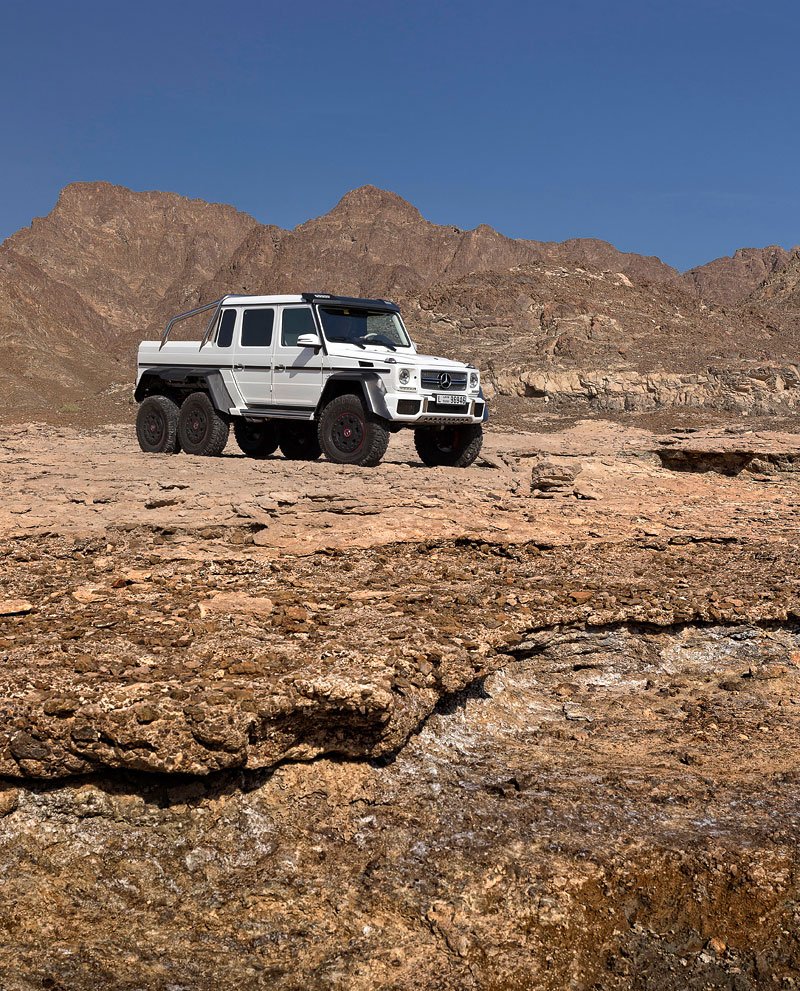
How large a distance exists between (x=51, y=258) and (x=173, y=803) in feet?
441

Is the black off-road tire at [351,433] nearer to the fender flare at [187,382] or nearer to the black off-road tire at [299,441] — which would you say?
the black off-road tire at [299,441]

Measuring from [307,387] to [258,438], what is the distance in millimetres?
1917

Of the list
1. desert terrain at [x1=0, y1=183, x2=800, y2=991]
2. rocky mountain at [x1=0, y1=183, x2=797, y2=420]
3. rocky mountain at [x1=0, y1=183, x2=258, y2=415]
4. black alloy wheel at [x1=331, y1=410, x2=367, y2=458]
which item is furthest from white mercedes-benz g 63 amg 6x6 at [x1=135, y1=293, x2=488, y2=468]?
rocky mountain at [x1=0, y1=183, x2=258, y2=415]

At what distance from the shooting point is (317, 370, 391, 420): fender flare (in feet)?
32.1

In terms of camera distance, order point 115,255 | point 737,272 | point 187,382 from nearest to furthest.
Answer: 1. point 187,382
2. point 737,272
3. point 115,255

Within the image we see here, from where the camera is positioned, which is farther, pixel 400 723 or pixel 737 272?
pixel 737 272

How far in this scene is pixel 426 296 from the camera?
118ft

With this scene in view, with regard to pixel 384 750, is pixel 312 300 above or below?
above

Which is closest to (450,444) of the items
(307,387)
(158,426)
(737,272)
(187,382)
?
(307,387)

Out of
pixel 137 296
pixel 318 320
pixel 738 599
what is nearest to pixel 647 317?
pixel 318 320

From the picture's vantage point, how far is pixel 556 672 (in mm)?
6527

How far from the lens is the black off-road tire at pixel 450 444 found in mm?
10852

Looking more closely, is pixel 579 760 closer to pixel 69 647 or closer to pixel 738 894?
pixel 738 894

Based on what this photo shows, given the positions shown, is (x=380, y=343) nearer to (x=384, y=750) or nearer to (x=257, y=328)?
(x=257, y=328)
